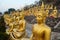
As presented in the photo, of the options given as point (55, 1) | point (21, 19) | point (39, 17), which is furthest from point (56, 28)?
point (55, 1)

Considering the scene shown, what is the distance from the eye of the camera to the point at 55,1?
23.1 m

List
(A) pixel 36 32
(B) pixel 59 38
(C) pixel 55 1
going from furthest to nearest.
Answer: (C) pixel 55 1, (B) pixel 59 38, (A) pixel 36 32

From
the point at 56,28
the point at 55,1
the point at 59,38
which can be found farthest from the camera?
the point at 55,1

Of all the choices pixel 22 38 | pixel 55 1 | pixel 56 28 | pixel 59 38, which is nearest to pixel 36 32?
pixel 22 38

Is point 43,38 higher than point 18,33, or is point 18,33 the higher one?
point 43,38

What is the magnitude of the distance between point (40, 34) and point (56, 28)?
21.4ft

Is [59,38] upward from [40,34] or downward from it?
downward

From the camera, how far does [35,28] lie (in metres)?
5.88

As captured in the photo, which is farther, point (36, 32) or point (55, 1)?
point (55, 1)

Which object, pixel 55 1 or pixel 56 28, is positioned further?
pixel 55 1

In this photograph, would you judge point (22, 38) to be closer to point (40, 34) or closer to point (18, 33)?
point (18, 33)

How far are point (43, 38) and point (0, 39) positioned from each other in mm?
3658

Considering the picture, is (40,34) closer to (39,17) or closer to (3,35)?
(39,17)

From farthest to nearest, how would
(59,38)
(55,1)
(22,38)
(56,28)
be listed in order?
(55,1)
(56,28)
(59,38)
(22,38)
